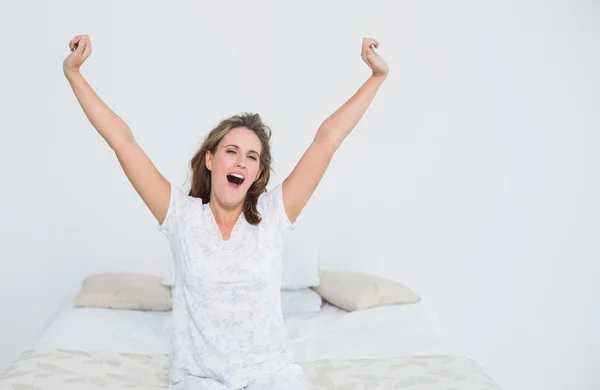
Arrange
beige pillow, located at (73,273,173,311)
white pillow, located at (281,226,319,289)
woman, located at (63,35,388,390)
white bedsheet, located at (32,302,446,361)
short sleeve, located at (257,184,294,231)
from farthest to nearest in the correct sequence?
white pillow, located at (281,226,319,289)
beige pillow, located at (73,273,173,311)
white bedsheet, located at (32,302,446,361)
short sleeve, located at (257,184,294,231)
woman, located at (63,35,388,390)

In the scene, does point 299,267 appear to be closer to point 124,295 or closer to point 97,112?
point 124,295

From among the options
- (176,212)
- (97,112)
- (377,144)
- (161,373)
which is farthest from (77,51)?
(377,144)

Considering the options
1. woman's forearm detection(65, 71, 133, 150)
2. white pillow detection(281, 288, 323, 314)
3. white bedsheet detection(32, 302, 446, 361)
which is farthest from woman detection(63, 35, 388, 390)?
white pillow detection(281, 288, 323, 314)

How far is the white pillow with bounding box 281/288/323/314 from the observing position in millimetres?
3303

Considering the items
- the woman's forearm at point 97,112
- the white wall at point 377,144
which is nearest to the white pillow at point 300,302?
the white wall at point 377,144

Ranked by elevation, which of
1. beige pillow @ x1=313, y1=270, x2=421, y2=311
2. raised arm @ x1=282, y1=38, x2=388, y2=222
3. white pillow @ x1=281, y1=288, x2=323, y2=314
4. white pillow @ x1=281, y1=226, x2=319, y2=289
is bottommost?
white pillow @ x1=281, y1=288, x2=323, y2=314

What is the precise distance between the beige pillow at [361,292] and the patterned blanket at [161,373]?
0.57 metres

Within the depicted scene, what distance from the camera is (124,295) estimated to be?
10.7ft

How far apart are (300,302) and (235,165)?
1.17m

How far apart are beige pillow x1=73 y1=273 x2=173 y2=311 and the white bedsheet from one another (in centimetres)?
3

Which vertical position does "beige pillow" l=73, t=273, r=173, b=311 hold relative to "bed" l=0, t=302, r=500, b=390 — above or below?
above

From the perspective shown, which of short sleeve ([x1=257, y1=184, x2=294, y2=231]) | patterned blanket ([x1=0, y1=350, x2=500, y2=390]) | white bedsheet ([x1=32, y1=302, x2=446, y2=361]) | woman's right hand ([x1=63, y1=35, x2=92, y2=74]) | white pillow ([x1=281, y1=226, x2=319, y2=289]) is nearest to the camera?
woman's right hand ([x1=63, y1=35, x2=92, y2=74])

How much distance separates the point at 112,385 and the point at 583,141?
2581 millimetres

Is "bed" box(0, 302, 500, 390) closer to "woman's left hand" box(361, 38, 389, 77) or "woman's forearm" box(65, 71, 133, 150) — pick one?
"woman's forearm" box(65, 71, 133, 150)
